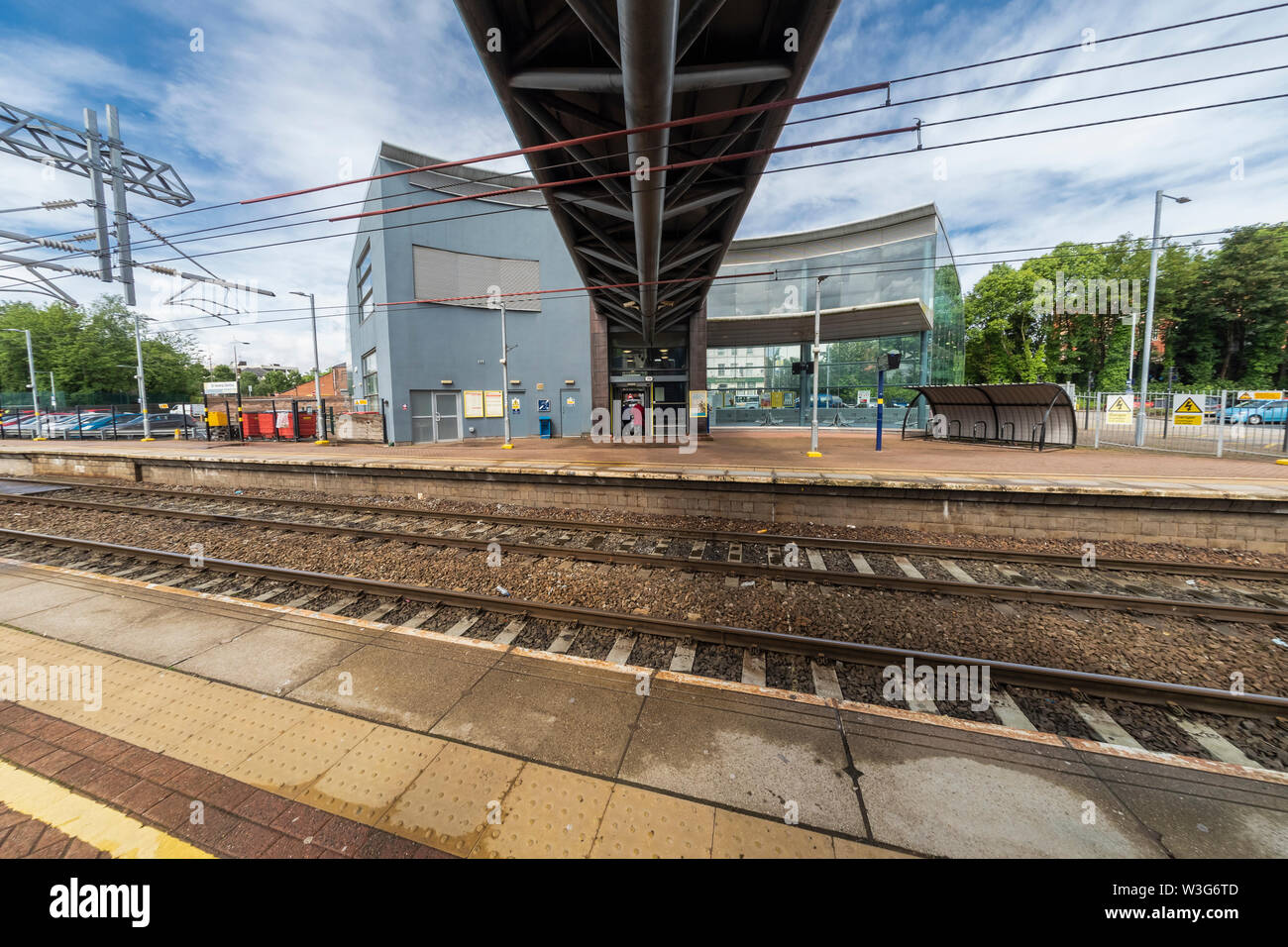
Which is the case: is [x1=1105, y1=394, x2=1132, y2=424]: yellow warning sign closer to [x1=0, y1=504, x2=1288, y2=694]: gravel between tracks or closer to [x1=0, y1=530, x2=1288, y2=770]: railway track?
[x1=0, y1=504, x2=1288, y2=694]: gravel between tracks

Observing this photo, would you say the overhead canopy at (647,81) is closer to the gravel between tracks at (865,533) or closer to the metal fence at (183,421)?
the gravel between tracks at (865,533)

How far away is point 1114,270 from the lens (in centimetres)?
3725

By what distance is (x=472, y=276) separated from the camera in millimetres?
23859

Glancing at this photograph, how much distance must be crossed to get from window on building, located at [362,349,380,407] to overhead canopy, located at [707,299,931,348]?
19.0 m

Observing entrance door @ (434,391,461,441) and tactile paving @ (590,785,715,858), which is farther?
entrance door @ (434,391,461,441)

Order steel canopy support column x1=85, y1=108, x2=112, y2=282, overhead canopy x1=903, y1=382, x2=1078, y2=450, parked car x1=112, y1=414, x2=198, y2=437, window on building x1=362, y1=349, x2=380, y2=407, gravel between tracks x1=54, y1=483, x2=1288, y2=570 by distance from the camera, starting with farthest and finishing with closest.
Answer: parked car x1=112, y1=414, x2=198, y2=437 < window on building x1=362, y1=349, x2=380, y2=407 < steel canopy support column x1=85, y1=108, x2=112, y2=282 < overhead canopy x1=903, y1=382, x2=1078, y2=450 < gravel between tracks x1=54, y1=483, x2=1288, y2=570

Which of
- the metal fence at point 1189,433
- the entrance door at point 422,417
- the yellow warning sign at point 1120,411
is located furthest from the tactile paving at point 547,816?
the entrance door at point 422,417

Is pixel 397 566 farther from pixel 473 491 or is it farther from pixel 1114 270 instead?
pixel 1114 270

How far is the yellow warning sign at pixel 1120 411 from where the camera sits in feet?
53.9

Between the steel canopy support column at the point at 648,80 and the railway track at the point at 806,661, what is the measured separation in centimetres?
553

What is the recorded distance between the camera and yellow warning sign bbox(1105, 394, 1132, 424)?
1642 cm

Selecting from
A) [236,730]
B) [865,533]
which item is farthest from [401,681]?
[865,533]

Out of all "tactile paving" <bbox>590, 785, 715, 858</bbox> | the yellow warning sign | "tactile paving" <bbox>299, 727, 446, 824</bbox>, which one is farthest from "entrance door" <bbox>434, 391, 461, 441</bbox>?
the yellow warning sign
